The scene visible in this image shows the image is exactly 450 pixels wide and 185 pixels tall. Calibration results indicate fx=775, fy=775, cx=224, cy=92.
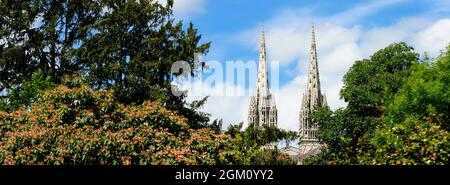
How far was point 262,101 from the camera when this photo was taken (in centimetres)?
11081

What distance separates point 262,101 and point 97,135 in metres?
87.3

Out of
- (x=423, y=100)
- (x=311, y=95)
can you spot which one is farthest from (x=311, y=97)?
(x=423, y=100)

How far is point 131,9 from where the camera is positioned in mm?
41094

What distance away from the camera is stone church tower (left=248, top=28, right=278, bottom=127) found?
10919 cm

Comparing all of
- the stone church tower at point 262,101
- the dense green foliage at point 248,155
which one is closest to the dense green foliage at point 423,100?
the dense green foliage at point 248,155

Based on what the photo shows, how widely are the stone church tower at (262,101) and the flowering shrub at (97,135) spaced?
82362 millimetres

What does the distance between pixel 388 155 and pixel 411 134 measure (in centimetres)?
92

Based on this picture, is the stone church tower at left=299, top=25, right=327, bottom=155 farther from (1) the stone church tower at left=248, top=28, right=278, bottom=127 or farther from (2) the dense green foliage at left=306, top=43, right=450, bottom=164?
(2) the dense green foliage at left=306, top=43, right=450, bottom=164

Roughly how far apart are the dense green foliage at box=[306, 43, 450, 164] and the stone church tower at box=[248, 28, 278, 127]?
62.5 m

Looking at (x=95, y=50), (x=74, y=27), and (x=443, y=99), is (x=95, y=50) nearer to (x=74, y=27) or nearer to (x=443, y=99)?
(x=74, y=27)

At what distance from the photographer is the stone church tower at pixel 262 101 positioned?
109 m
